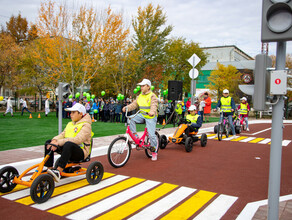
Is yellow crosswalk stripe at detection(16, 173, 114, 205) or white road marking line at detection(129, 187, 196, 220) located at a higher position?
white road marking line at detection(129, 187, 196, 220)

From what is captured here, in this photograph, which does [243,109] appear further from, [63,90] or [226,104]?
[63,90]

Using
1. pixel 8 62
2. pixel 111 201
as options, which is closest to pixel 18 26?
pixel 8 62

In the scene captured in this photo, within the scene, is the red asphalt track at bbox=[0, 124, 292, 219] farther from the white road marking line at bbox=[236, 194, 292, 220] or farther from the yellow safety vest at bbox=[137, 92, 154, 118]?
the yellow safety vest at bbox=[137, 92, 154, 118]

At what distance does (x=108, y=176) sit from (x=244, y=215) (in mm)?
2906

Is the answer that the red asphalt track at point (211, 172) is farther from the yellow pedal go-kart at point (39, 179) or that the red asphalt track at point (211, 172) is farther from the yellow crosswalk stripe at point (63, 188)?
the yellow pedal go-kart at point (39, 179)

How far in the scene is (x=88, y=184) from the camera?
5164 mm

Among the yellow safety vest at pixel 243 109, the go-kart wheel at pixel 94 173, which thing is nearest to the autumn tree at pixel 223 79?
the yellow safety vest at pixel 243 109

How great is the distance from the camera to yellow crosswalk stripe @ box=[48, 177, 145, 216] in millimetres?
3904

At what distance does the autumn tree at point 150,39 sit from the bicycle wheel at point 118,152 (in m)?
27.7

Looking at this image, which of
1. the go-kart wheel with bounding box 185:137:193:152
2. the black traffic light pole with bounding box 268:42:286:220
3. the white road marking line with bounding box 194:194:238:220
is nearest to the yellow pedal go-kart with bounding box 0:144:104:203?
the white road marking line with bounding box 194:194:238:220

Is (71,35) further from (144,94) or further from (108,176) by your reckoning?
(108,176)

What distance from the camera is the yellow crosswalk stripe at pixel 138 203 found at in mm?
3764

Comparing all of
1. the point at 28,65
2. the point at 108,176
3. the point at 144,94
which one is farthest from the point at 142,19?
the point at 108,176

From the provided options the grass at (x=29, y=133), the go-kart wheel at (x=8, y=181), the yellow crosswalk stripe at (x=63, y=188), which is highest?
the go-kart wheel at (x=8, y=181)
